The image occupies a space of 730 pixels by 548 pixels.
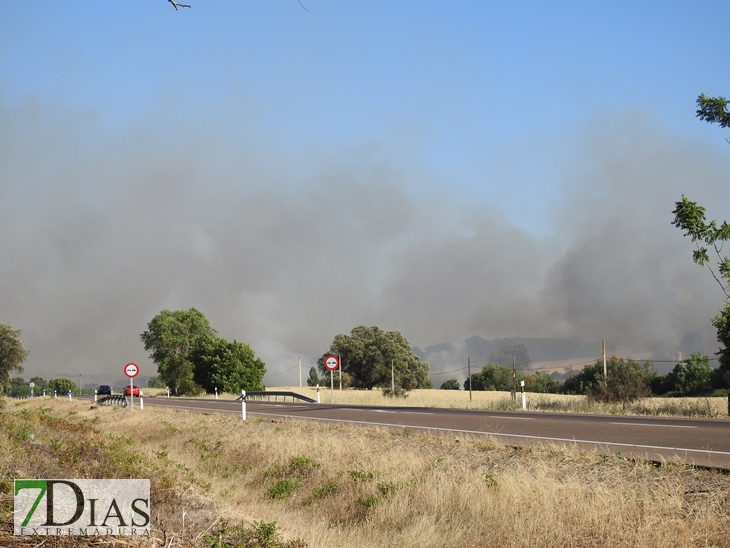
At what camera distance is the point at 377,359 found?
100 meters

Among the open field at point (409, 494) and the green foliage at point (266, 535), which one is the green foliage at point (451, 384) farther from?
the green foliage at point (266, 535)

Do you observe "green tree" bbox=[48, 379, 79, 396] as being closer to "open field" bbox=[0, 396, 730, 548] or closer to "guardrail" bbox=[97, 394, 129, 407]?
"guardrail" bbox=[97, 394, 129, 407]

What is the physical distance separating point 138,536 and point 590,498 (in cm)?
544

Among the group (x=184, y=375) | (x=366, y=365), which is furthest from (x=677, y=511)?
(x=366, y=365)

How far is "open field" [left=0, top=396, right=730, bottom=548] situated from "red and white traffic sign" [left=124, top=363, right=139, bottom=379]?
19.9 metres

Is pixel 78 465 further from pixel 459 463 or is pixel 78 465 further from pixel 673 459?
pixel 673 459

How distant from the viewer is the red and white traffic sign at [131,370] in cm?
3541

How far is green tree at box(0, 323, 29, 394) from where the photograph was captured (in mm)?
52406

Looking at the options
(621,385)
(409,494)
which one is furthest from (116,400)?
(409,494)

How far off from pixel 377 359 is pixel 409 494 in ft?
297

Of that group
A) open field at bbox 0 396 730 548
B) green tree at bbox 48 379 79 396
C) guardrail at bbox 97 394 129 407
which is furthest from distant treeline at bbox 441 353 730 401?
green tree at bbox 48 379 79 396

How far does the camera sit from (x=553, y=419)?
70.9ft

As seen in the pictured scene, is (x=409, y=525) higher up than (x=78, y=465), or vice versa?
(x=78, y=465)

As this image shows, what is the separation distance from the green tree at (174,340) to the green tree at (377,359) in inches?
842
